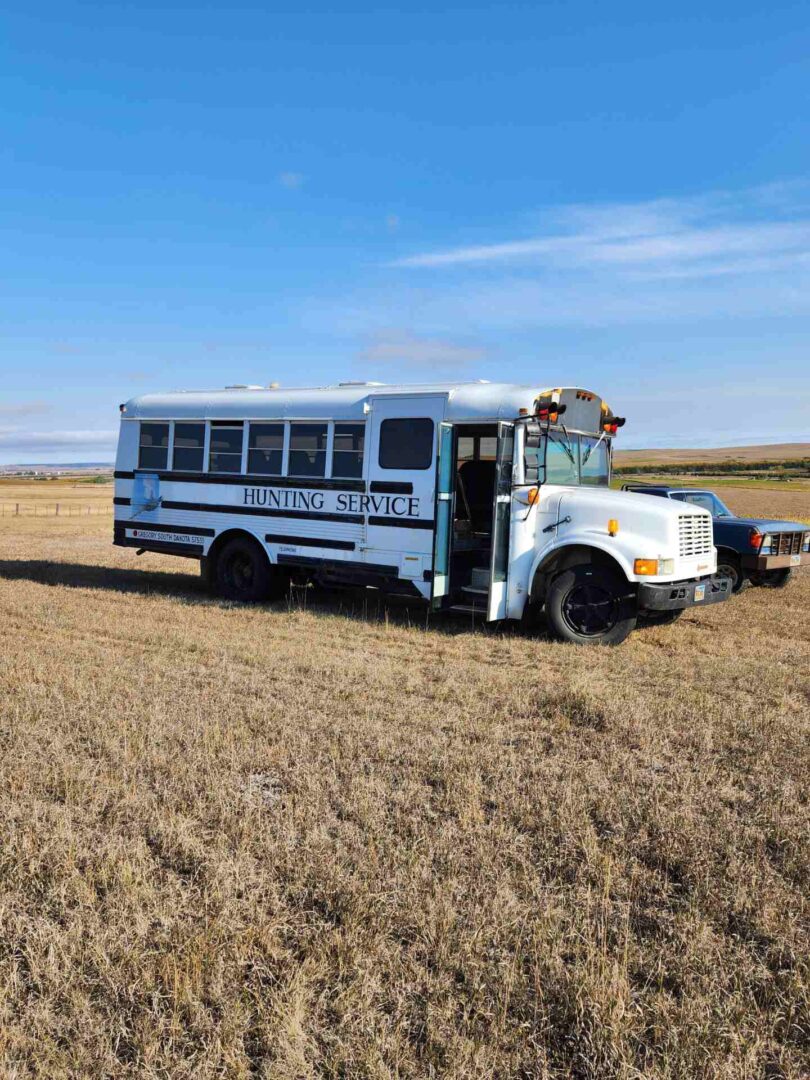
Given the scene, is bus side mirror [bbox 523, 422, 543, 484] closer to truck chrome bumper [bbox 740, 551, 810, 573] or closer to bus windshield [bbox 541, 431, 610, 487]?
bus windshield [bbox 541, 431, 610, 487]

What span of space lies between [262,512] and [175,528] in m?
1.62

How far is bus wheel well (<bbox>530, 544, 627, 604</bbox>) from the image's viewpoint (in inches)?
346

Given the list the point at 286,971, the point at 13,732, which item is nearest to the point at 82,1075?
the point at 286,971

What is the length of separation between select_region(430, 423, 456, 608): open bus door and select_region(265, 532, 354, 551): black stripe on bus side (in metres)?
1.22

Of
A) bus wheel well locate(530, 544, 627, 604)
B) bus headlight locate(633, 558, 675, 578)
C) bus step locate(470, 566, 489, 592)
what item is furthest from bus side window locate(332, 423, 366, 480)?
bus headlight locate(633, 558, 675, 578)

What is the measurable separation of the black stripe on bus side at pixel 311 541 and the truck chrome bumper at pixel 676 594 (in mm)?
3453

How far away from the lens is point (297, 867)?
11.9ft

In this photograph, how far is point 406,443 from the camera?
9.64 meters

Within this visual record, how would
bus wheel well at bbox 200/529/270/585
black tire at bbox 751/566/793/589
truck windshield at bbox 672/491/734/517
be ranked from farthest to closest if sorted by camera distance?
truck windshield at bbox 672/491/734/517 < black tire at bbox 751/566/793/589 < bus wheel well at bbox 200/529/270/585

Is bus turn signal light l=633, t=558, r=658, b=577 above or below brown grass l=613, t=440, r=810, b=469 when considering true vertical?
below

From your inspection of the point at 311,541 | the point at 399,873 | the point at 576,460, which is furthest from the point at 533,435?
the point at 399,873

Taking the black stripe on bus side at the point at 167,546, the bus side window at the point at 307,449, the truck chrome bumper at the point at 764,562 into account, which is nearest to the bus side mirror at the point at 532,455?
the bus side window at the point at 307,449

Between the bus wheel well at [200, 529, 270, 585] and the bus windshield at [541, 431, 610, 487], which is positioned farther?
the bus wheel well at [200, 529, 270, 585]

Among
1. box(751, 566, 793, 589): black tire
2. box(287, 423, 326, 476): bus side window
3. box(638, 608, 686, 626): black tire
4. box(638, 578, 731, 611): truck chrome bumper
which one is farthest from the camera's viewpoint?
box(751, 566, 793, 589): black tire
